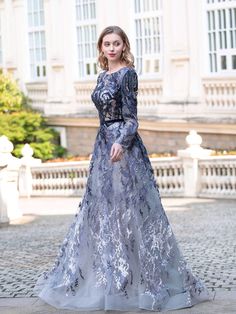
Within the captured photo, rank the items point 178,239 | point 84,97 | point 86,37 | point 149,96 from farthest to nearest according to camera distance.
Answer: point 86,37, point 84,97, point 149,96, point 178,239

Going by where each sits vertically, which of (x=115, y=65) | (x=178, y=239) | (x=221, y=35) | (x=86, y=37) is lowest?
(x=178, y=239)

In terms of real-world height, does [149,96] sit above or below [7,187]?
above

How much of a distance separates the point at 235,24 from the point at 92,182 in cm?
1363

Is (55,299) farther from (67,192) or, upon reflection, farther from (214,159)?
(67,192)

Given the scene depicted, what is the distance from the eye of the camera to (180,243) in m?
11.6

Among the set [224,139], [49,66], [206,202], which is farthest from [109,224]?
[49,66]

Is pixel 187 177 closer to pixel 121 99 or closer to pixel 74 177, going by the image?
pixel 74 177

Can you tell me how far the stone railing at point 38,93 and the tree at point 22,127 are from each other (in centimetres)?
41

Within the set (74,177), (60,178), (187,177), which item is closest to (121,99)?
(187,177)

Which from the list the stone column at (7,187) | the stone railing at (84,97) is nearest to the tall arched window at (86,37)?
the stone railing at (84,97)

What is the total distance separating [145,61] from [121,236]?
1594cm

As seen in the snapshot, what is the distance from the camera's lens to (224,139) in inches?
812

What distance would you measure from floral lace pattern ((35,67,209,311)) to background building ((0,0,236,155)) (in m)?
12.6

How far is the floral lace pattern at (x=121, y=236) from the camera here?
759cm
